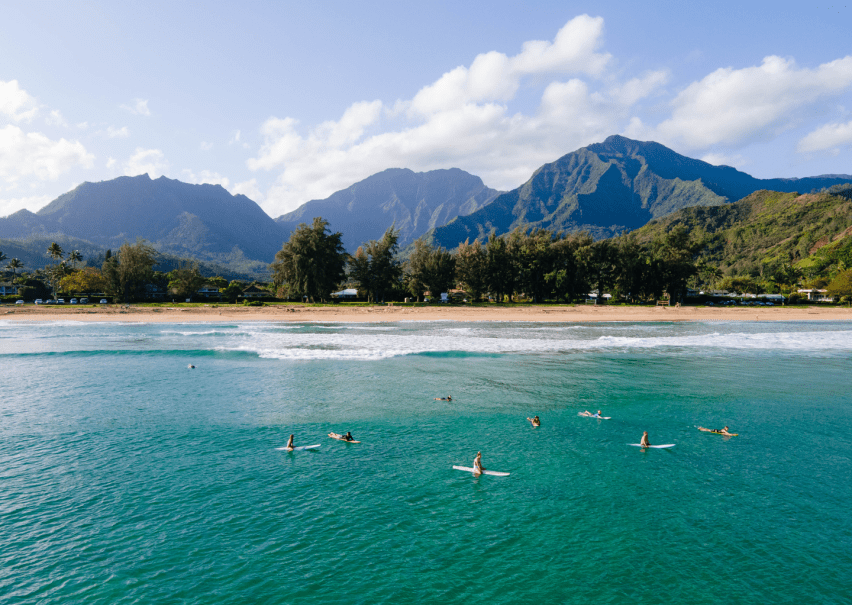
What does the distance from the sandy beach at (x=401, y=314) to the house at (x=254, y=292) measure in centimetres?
3156

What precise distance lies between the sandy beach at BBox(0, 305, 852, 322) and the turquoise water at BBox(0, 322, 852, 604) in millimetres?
54035

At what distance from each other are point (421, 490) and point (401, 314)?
8006cm

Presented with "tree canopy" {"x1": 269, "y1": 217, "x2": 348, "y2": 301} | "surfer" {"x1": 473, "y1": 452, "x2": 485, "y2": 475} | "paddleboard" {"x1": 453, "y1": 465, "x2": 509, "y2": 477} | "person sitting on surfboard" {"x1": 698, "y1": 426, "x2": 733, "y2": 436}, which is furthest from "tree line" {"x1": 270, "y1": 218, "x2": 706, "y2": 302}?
"surfer" {"x1": 473, "y1": 452, "x2": 485, "y2": 475}

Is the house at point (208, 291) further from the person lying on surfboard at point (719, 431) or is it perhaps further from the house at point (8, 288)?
the person lying on surfboard at point (719, 431)

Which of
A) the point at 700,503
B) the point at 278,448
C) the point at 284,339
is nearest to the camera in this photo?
the point at 700,503

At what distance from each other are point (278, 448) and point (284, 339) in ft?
137

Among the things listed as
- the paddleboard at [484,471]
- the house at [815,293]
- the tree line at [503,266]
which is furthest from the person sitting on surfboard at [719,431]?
the house at [815,293]

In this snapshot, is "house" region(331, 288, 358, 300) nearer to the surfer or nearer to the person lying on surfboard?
the person lying on surfboard

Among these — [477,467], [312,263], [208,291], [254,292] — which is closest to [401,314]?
[312,263]

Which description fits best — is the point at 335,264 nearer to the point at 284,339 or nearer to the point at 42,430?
the point at 284,339

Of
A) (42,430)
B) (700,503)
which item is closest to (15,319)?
(42,430)

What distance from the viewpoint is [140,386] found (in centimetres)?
3416

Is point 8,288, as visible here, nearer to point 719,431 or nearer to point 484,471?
point 484,471

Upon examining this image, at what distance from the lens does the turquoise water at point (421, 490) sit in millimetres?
12133
